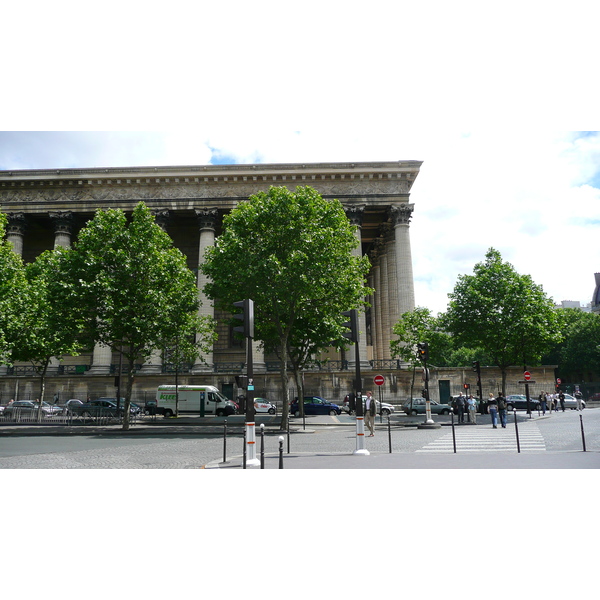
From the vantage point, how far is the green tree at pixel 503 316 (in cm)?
3422

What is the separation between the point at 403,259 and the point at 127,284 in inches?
981

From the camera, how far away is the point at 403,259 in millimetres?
43969

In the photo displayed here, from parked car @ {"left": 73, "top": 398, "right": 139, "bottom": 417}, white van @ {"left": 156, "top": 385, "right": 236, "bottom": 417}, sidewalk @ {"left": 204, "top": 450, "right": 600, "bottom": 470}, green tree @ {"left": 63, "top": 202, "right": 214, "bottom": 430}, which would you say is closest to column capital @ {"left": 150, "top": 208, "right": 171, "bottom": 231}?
white van @ {"left": 156, "top": 385, "right": 236, "bottom": 417}

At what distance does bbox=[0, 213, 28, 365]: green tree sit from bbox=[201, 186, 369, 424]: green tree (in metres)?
10.8

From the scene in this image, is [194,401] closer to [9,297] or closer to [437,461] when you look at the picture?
[9,297]

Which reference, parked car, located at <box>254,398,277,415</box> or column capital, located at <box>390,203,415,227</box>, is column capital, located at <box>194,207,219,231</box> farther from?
parked car, located at <box>254,398,277,415</box>

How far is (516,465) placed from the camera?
11688mm

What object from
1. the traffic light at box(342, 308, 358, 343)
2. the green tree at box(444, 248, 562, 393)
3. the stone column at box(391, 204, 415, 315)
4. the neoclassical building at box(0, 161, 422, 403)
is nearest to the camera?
the traffic light at box(342, 308, 358, 343)

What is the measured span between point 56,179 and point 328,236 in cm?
3070

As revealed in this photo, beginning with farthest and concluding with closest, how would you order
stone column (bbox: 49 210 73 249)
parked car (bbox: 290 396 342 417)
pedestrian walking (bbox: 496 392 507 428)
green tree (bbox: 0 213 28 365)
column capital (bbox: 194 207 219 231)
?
stone column (bbox: 49 210 73 249) → column capital (bbox: 194 207 219 231) → parked car (bbox: 290 396 342 417) → green tree (bbox: 0 213 28 365) → pedestrian walking (bbox: 496 392 507 428)

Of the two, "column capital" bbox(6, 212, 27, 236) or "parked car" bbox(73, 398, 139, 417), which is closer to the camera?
"parked car" bbox(73, 398, 139, 417)

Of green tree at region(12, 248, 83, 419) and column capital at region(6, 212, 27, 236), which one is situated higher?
column capital at region(6, 212, 27, 236)

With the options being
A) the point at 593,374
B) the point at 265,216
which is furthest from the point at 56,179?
the point at 593,374

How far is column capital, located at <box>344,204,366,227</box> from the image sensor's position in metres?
44.2
